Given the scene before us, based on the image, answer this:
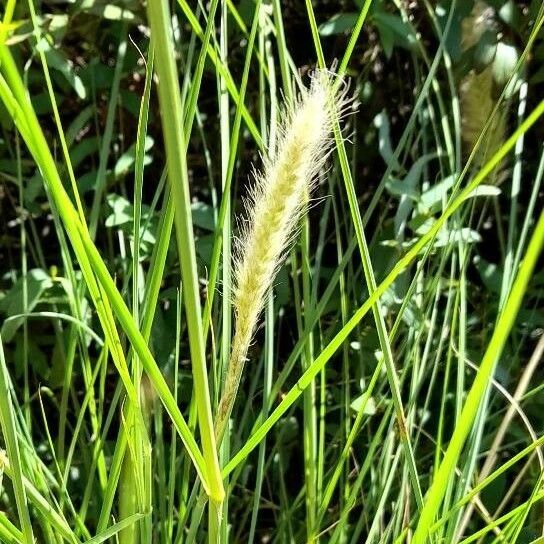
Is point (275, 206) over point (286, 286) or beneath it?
over

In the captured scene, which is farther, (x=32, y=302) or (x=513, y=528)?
(x=32, y=302)

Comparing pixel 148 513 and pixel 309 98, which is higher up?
pixel 309 98

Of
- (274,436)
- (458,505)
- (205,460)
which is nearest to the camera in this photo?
(205,460)

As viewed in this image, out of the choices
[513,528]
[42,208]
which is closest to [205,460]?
[513,528]

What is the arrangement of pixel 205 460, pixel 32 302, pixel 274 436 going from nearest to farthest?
pixel 205 460
pixel 32 302
pixel 274 436

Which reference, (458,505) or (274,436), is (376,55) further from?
(458,505)

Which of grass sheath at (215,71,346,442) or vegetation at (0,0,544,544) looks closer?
grass sheath at (215,71,346,442)

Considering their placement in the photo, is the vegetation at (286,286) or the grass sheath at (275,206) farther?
the vegetation at (286,286)

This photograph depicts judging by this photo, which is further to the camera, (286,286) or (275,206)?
(286,286)
